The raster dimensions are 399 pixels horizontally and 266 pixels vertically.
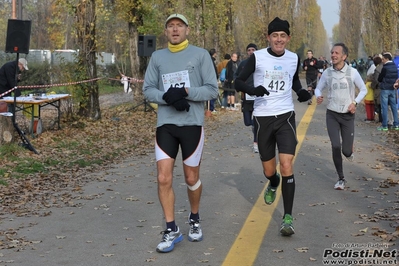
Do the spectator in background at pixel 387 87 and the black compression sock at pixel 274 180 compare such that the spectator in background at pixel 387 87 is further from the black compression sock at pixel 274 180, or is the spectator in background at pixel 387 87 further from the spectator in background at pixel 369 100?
the black compression sock at pixel 274 180

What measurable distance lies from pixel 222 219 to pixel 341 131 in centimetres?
308

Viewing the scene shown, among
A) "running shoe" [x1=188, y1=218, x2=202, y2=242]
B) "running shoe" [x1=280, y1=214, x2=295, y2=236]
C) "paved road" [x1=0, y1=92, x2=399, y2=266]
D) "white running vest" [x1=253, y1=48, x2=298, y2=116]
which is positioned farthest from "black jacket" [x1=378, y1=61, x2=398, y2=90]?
"running shoe" [x1=188, y1=218, x2=202, y2=242]

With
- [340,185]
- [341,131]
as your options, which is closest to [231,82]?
[341,131]

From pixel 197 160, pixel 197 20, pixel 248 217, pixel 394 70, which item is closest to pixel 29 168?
pixel 248 217

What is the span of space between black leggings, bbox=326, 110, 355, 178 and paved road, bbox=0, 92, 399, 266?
0.46 m

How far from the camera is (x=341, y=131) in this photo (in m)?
10.2

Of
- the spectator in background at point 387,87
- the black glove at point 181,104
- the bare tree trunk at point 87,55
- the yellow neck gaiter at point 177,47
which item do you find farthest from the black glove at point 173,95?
the bare tree trunk at point 87,55

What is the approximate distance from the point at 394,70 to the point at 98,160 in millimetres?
8954

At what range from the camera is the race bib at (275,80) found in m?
7.46

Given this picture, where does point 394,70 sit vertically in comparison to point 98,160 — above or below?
above

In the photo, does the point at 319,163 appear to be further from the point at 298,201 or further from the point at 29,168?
the point at 29,168

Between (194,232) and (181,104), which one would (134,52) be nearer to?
(194,232)

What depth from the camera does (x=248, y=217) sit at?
804 centimetres

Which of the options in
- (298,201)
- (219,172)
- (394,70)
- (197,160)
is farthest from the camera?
(394,70)
